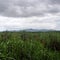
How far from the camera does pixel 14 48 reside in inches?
374

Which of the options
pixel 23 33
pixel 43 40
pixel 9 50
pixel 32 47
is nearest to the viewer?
pixel 9 50

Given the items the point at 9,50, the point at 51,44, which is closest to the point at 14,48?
the point at 9,50

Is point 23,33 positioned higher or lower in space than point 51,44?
higher

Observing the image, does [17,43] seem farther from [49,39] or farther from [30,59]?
[49,39]

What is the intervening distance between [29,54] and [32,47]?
0.58 metres

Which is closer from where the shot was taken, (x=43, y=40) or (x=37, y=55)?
(x=37, y=55)

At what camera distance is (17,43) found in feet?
31.7

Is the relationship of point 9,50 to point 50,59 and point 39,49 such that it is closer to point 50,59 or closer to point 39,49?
point 39,49

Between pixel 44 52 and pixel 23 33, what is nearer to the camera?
pixel 44 52

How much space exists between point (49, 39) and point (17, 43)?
216 inches

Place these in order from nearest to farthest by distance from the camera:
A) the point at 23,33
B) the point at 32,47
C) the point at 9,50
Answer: the point at 9,50, the point at 32,47, the point at 23,33

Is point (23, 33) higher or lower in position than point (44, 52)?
higher

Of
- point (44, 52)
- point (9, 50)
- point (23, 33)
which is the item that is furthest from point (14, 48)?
point (23, 33)

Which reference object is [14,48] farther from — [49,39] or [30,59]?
[49,39]
